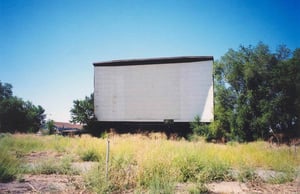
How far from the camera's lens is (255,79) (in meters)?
24.5

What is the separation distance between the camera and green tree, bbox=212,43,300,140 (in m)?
23.2

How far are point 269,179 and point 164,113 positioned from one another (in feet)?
62.8

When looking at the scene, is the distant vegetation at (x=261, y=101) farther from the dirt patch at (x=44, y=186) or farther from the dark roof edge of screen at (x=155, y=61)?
the dirt patch at (x=44, y=186)

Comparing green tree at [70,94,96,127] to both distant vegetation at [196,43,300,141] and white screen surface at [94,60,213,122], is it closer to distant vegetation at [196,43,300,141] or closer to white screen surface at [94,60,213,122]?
white screen surface at [94,60,213,122]

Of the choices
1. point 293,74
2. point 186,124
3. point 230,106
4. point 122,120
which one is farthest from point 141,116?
point 293,74

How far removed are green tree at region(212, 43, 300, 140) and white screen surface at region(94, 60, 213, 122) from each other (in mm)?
2675

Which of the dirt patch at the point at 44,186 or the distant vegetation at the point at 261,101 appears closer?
the dirt patch at the point at 44,186

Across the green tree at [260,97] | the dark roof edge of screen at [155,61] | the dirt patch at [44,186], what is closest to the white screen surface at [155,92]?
the dark roof edge of screen at [155,61]

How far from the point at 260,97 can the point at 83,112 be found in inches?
783

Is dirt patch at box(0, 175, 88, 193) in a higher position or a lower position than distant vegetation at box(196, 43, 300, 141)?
lower

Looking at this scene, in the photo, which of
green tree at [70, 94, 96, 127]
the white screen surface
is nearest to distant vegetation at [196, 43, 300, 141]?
the white screen surface

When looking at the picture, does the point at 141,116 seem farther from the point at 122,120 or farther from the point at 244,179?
the point at 244,179

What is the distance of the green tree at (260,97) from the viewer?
76.0 feet

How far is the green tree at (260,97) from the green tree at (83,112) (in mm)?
14322
